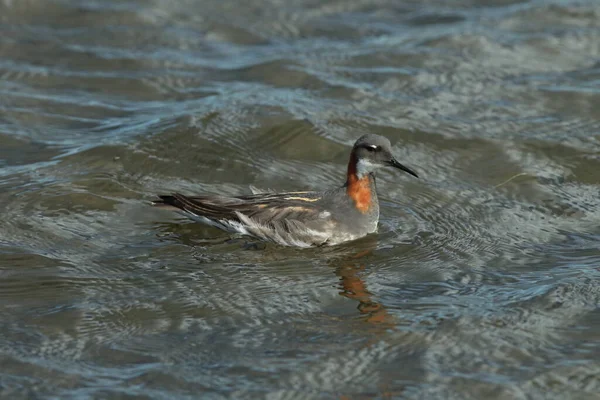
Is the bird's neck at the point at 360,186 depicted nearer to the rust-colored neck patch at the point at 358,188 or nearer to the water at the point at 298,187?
the rust-colored neck patch at the point at 358,188

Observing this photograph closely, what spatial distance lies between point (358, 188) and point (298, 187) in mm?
1053

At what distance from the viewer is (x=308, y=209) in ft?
31.0

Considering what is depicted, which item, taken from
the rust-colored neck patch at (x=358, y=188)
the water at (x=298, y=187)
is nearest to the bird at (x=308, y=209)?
the rust-colored neck patch at (x=358, y=188)

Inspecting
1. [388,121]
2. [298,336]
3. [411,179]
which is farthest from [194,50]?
[298,336]

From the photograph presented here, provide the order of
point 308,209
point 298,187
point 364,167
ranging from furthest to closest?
point 298,187 < point 364,167 < point 308,209

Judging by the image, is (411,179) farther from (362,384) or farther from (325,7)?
(325,7)

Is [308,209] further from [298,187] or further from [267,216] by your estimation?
[298,187]

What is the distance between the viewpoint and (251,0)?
15938 mm

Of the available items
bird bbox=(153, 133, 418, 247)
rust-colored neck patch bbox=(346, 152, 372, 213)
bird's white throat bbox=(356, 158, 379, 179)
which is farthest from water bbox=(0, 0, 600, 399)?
bird's white throat bbox=(356, 158, 379, 179)

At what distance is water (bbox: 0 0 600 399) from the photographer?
23.1ft

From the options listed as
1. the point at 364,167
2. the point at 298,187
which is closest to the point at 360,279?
the point at 364,167

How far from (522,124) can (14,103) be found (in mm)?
6200

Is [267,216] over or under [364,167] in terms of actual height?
under

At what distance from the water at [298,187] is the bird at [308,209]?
0.16m
